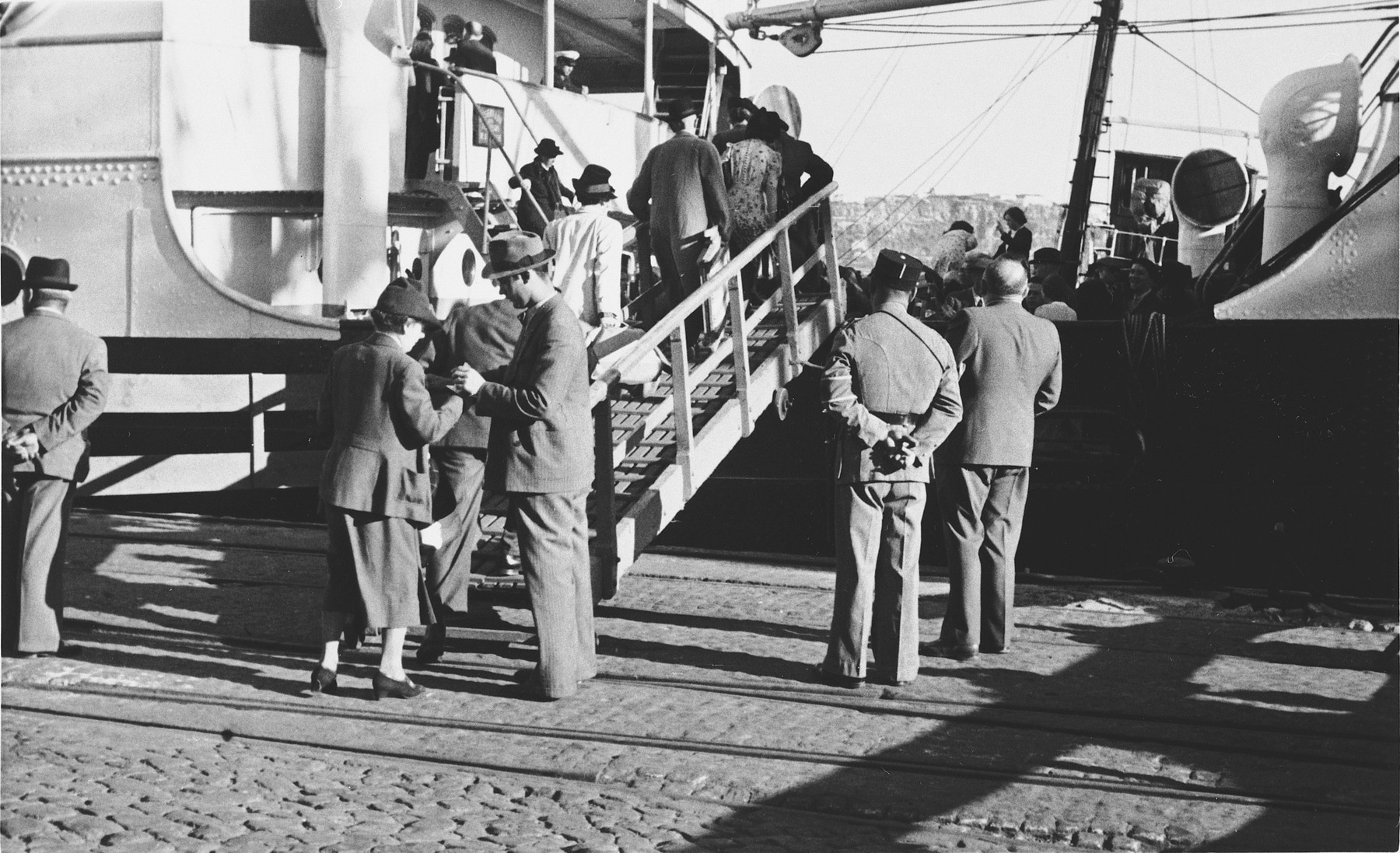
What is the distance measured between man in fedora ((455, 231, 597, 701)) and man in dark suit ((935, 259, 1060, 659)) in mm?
1867

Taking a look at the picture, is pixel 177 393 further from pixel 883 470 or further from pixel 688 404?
pixel 883 470

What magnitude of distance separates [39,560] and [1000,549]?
14.7 feet

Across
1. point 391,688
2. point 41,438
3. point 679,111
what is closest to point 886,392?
point 391,688

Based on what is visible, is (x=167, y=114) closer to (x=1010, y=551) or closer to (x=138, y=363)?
(x=138, y=363)

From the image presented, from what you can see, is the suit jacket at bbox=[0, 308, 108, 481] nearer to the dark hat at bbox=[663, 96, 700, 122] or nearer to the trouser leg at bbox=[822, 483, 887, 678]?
the trouser leg at bbox=[822, 483, 887, 678]

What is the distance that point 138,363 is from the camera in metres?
11.3

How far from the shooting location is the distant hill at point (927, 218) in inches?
1984

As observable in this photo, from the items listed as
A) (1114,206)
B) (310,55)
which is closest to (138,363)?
(310,55)

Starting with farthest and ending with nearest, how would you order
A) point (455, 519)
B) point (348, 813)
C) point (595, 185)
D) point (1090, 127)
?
point (1090, 127) → point (595, 185) → point (455, 519) → point (348, 813)

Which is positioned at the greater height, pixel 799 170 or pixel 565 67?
pixel 565 67

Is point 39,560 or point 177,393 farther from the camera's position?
point 177,393

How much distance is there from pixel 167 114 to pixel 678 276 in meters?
4.24

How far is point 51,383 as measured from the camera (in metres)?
6.83

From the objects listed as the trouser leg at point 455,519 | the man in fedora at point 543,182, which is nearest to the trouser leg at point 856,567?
the trouser leg at point 455,519
